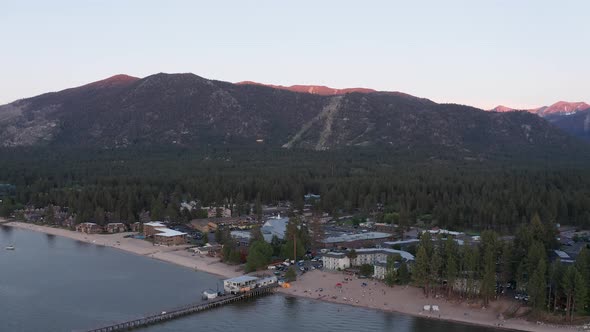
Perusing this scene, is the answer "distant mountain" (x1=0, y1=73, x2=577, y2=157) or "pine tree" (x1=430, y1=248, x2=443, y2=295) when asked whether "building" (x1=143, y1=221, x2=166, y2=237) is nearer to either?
"pine tree" (x1=430, y1=248, x2=443, y2=295)

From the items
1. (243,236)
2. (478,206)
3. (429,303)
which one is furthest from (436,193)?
(429,303)

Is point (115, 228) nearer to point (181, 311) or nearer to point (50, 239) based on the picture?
point (50, 239)

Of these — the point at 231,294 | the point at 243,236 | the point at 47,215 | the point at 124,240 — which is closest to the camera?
the point at 231,294

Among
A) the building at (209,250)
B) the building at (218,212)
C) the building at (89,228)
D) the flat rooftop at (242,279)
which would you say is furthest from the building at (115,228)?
the flat rooftop at (242,279)

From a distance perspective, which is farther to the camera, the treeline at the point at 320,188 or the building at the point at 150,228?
the treeline at the point at 320,188

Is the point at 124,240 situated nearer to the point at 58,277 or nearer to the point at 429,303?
the point at 58,277

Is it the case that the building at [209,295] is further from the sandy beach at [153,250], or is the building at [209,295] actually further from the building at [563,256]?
the building at [563,256]
